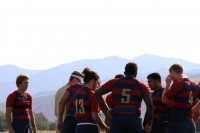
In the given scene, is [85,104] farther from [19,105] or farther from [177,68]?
[19,105]

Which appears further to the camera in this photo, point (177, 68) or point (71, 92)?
point (71, 92)

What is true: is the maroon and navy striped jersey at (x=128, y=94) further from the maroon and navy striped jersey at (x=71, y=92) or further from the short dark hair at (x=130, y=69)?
the maroon and navy striped jersey at (x=71, y=92)

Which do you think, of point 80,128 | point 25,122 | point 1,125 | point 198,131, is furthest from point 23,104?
point 1,125

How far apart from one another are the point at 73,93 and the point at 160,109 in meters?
1.83

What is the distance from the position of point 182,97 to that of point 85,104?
183 cm

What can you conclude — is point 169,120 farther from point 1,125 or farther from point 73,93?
point 1,125

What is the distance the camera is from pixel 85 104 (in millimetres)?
Result: 11969

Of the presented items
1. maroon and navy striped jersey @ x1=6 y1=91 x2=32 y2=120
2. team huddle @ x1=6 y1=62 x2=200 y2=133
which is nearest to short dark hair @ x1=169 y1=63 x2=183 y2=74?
team huddle @ x1=6 y1=62 x2=200 y2=133

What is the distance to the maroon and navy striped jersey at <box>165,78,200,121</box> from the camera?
39.0 ft

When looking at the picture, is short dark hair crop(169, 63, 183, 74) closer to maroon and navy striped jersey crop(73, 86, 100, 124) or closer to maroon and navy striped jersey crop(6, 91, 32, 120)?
maroon and navy striped jersey crop(73, 86, 100, 124)

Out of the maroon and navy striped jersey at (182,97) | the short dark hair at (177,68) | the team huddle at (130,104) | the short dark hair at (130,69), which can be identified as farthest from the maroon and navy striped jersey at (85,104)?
the short dark hair at (177,68)

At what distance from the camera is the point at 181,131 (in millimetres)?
12062

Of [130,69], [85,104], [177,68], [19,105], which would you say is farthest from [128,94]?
[19,105]

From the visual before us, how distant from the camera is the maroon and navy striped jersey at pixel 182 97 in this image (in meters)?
11.9
